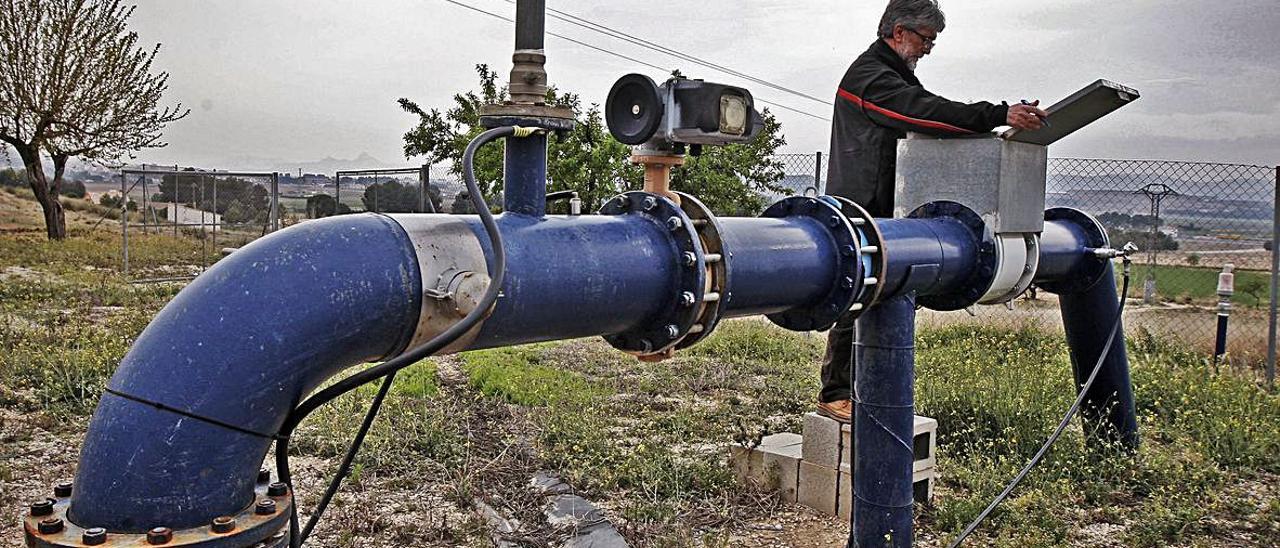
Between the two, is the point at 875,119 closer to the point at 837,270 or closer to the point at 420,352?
the point at 837,270

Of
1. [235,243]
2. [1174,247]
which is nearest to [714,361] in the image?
[1174,247]

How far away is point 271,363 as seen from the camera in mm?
1610

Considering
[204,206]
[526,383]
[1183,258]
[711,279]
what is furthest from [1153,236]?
[204,206]

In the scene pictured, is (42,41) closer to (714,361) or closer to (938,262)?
(714,361)

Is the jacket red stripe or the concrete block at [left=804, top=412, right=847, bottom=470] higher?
the jacket red stripe

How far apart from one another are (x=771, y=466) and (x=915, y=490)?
60 cm

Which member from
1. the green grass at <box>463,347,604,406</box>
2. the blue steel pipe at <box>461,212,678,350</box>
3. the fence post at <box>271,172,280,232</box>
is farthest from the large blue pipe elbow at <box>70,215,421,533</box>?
the fence post at <box>271,172,280,232</box>

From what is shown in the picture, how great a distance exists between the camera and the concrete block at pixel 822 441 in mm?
4035

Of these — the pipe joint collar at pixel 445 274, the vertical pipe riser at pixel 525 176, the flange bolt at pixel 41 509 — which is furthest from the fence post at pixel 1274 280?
the flange bolt at pixel 41 509

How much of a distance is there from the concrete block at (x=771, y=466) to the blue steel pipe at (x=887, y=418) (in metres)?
1.09

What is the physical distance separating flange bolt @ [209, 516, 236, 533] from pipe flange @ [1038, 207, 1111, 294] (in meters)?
3.64

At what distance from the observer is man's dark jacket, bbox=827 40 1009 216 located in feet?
11.2

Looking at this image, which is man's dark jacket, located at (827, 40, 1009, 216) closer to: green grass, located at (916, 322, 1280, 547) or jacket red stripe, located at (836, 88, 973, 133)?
jacket red stripe, located at (836, 88, 973, 133)

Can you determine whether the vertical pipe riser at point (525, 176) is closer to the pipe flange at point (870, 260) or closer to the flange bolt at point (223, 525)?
the flange bolt at point (223, 525)
